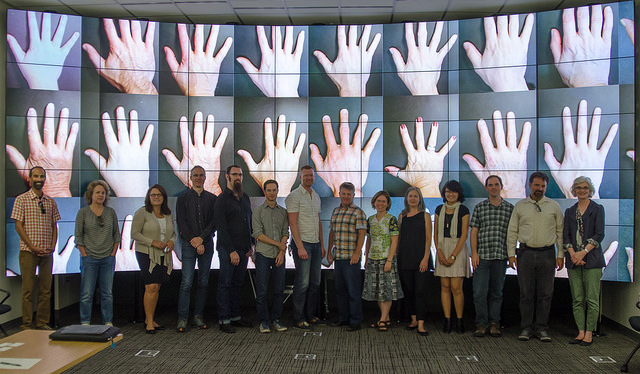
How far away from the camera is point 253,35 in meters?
6.21

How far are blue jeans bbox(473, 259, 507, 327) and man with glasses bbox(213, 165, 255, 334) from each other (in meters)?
2.32

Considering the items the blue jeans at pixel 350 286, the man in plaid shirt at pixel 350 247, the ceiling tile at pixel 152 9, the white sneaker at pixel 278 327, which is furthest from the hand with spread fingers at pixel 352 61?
the white sneaker at pixel 278 327

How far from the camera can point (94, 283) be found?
545 cm

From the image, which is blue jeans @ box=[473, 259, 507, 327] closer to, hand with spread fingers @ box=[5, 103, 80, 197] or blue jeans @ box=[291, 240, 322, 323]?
blue jeans @ box=[291, 240, 322, 323]

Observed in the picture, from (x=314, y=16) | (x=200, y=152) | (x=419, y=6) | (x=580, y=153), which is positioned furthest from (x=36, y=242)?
(x=580, y=153)

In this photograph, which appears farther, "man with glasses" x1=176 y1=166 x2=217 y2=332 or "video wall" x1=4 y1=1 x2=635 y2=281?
"video wall" x1=4 y1=1 x2=635 y2=281

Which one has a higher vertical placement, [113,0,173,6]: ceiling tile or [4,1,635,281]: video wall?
[113,0,173,6]: ceiling tile

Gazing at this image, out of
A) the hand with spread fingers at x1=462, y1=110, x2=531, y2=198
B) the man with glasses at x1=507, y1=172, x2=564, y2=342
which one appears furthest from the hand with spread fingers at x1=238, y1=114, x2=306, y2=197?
the man with glasses at x1=507, y1=172, x2=564, y2=342

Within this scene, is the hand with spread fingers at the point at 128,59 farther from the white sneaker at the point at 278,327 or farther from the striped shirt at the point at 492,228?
the striped shirt at the point at 492,228

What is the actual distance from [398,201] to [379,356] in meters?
1.96

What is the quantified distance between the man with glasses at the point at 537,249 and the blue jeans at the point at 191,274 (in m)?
3.02

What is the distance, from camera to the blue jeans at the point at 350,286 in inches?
220

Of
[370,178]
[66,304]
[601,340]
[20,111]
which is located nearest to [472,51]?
[370,178]

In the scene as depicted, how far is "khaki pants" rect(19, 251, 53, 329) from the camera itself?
5.40 m
